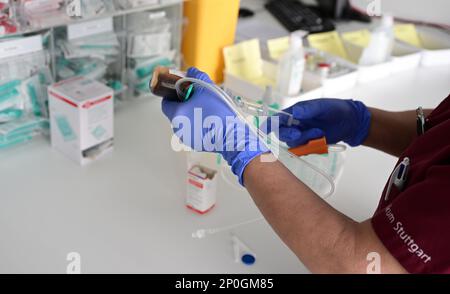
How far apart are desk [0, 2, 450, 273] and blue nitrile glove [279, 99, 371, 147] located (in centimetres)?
17

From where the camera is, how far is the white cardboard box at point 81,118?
1.20 m

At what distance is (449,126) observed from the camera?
2.62 feet

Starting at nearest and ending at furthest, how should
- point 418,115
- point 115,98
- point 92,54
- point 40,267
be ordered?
point 40,267
point 418,115
point 92,54
point 115,98

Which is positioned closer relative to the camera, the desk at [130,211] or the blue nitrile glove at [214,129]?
the blue nitrile glove at [214,129]

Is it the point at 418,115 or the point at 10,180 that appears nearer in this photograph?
the point at 418,115

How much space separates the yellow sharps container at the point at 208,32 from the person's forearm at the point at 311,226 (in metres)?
0.84

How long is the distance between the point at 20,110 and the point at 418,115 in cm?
91

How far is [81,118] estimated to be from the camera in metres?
1.19

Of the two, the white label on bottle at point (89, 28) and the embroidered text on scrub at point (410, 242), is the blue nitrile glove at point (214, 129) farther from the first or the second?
the white label on bottle at point (89, 28)

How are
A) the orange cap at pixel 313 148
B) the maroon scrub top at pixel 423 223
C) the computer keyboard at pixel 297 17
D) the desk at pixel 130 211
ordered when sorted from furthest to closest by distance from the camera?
the computer keyboard at pixel 297 17 → the orange cap at pixel 313 148 → the desk at pixel 130 211 → the maroon scrub top at pixel 423 223

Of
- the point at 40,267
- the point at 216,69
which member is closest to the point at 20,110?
the point at 40,267
